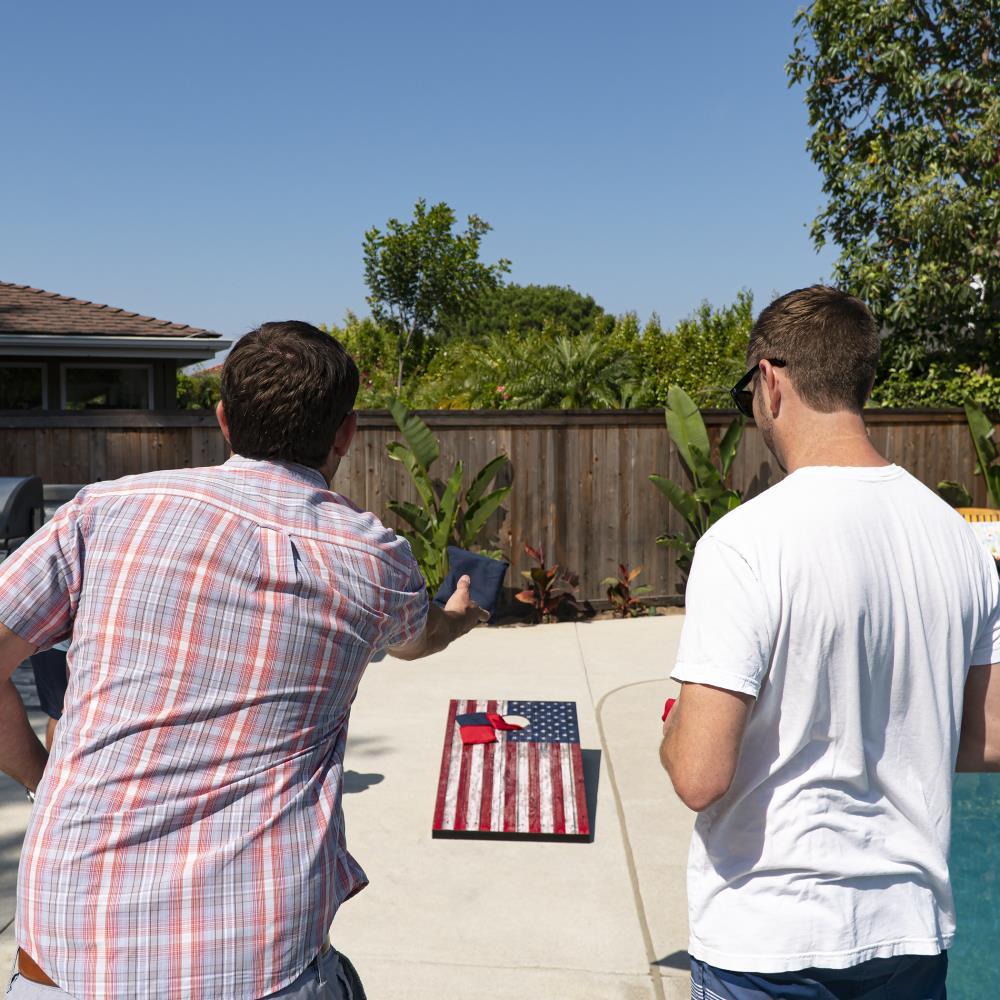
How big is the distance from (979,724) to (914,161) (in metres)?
11.3

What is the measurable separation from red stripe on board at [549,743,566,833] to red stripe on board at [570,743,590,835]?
6 cm

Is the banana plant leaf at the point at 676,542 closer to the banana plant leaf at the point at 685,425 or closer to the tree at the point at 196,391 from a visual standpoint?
the banana plant leaf at the point at 685,425

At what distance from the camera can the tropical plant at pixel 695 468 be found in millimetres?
8852

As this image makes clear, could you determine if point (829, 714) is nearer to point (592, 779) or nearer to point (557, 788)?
point (557, 788)

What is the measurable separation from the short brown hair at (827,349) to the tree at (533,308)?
59079 mm

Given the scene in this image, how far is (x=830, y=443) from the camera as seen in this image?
1536 mm

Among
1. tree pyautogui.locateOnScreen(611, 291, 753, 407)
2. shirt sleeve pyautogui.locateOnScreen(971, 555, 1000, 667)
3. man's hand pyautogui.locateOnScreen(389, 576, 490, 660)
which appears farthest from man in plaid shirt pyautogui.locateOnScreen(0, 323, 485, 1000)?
tree pyautogui.locateOnScreen(611, 291, 753, 407)

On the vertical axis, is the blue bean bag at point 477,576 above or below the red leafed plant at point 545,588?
above

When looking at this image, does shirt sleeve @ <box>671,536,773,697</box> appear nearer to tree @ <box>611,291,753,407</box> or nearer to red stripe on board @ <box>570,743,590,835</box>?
red stripe on board @ <box>570,743,590,835</box>

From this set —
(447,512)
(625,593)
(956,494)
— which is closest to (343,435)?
(447,512)

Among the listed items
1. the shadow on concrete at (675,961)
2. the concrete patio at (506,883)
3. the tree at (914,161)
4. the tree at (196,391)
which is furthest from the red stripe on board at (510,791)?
the tree at (196,391)

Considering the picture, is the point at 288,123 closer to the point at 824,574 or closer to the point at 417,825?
the point at 417,825

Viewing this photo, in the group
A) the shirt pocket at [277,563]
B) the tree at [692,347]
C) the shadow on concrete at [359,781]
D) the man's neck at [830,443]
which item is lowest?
the shadow on concrete at [359,781]

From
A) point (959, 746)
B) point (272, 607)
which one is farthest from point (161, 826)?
point (959, 746)
